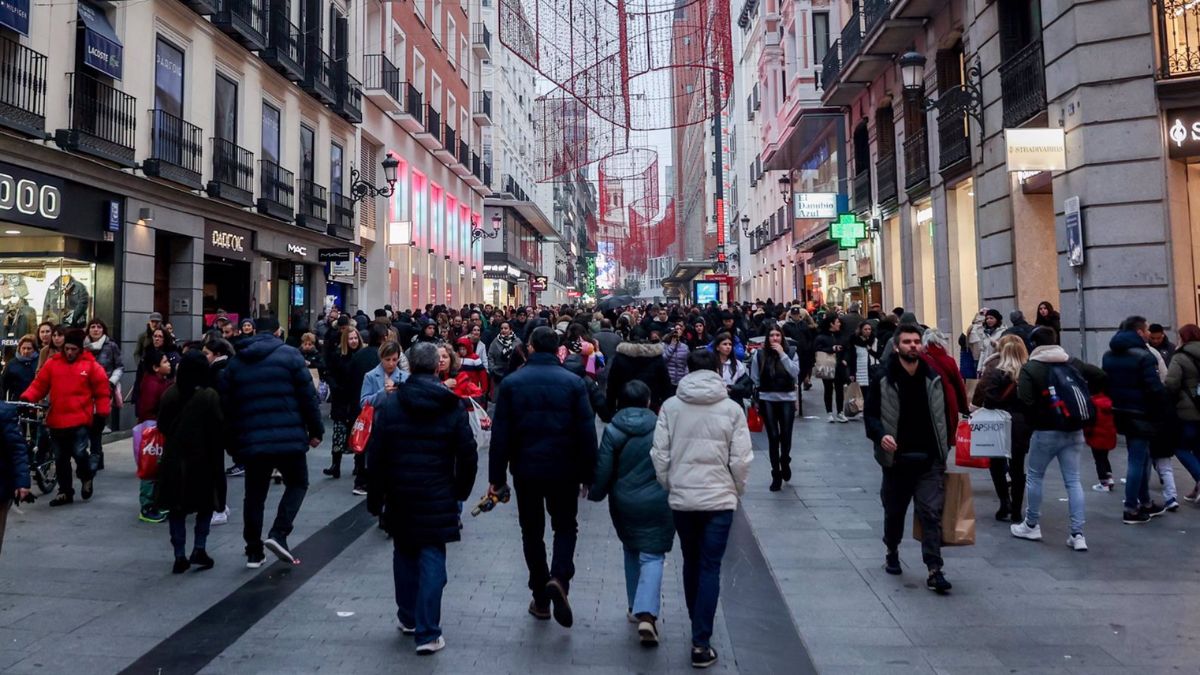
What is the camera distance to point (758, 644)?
4680mm

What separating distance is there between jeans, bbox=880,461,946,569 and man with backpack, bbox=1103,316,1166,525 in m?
2.67

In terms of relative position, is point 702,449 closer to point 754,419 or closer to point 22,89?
point 754,419

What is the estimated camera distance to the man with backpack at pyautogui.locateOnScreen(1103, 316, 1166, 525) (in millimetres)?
7129

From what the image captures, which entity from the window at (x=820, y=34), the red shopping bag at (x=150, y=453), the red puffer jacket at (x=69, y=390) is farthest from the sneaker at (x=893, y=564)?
the window at (x=820, y=34)

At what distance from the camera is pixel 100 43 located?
12.8 metres

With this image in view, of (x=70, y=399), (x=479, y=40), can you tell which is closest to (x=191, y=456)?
(x=70, y=399)

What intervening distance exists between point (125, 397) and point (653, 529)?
11.5m

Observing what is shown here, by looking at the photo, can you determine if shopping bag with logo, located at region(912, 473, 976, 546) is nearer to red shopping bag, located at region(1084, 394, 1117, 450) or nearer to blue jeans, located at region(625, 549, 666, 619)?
blue jeans, located at region(625, 549, 666, 619)

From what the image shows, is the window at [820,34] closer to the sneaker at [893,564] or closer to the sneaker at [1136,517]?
the sneaker at [1136,517]

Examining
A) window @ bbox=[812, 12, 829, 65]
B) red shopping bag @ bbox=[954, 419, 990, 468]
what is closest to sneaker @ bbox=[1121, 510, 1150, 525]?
red shopping bag @ bbox=[954, 419, 990, 468]

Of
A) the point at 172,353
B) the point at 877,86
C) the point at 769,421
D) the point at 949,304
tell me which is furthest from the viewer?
the point at 877,86

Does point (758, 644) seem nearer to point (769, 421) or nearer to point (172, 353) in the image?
point (769, 421)

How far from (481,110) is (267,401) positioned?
37546 mm

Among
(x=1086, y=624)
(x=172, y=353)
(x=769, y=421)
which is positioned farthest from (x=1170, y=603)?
(x=172, y=353)
